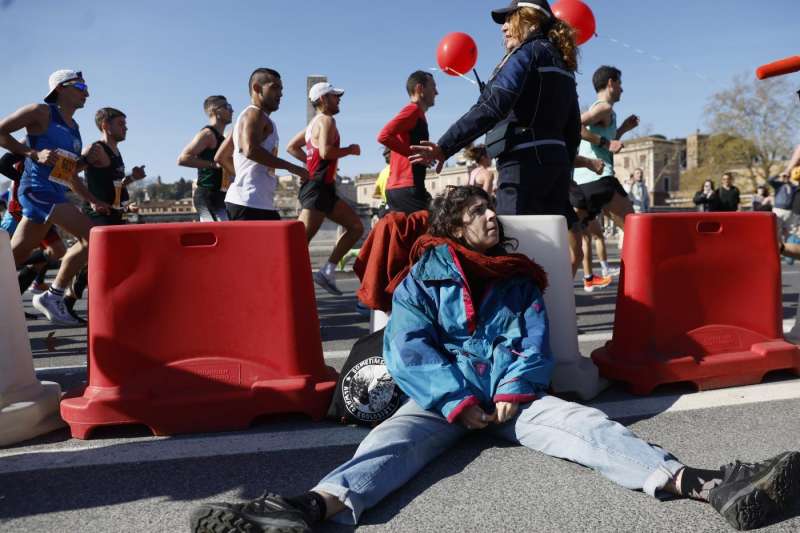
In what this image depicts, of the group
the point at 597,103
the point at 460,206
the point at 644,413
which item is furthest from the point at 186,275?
the point at 597,103

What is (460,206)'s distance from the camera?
2.92m

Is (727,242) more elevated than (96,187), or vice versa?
(96,187)

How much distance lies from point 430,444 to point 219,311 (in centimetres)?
115

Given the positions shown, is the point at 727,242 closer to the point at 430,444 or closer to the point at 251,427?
the point at 430,444

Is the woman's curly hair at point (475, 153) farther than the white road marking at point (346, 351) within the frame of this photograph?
Yes

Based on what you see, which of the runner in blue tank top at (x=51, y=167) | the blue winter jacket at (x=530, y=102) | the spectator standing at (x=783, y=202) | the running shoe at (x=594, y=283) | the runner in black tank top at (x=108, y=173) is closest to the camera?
the blue winter jacket at (x=530, y=102)

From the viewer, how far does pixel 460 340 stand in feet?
9.09

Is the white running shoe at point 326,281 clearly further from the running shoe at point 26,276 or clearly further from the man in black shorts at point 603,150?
the running shoe at point 26,276

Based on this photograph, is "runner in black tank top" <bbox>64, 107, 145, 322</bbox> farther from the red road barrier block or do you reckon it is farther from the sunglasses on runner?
the red road barrier block

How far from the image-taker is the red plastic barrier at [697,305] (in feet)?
10.8

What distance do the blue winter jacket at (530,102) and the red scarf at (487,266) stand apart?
0.82 meters

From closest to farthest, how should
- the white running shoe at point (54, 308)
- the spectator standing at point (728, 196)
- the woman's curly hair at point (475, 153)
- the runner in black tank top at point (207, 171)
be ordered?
the white running shoe at point (54, 308)
the runner in black tank top at point (207, 171)
the woman's curly hair at point (475, 153)
the spectator standing at point (728, 196)

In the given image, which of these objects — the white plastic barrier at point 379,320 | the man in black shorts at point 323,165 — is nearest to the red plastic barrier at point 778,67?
the white plastic barrier at point 379,320

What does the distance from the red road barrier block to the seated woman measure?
1.68ft
